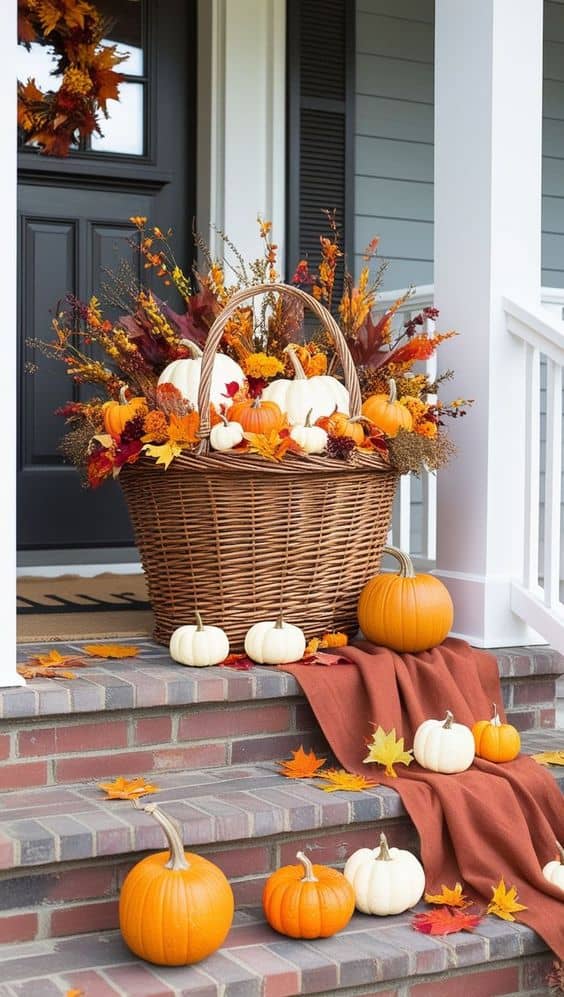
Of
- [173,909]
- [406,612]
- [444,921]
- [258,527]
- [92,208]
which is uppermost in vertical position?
[92,208]

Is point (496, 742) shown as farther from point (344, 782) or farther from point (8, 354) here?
point (8, 354)

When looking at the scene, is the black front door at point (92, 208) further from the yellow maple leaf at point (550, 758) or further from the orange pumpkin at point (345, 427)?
the yellow maple leaf at point (550, 758)

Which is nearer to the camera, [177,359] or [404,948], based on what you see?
[404,948]

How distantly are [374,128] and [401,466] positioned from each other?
2.00m

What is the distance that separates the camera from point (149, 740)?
2.52 metres

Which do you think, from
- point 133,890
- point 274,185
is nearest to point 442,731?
point 133,890

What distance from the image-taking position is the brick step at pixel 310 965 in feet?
6.40

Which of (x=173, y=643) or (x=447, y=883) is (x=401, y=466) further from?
(x=447, y=883)

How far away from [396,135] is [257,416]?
2.11 metres

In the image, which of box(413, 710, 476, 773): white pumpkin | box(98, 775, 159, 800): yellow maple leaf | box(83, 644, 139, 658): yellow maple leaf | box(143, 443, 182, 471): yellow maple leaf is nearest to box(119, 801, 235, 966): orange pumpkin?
box(98, 775, 159, 800): yellow maple leaf

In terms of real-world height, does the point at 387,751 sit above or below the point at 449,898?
above

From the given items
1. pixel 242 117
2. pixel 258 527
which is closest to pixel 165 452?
pixel 258 527

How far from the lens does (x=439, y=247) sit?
3232 millimetres

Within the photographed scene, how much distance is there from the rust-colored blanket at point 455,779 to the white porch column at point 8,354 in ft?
2.06
